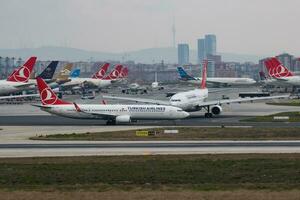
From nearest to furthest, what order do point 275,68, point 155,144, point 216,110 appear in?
point 155,144 → point 216,110 → point 275,68

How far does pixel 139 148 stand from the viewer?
56.2 metres

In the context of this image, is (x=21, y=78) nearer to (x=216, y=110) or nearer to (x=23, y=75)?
(x=23, y=75)

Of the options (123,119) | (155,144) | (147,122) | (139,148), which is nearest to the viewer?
(139,148)

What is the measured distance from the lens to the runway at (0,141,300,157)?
52.6m

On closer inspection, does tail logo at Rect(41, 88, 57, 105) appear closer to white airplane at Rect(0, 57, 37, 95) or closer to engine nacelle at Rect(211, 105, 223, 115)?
engine nacelle at Rect(211, 105, 223, 115)

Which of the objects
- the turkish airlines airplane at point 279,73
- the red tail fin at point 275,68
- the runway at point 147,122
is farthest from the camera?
the turkish airlines airplane at point 279,73

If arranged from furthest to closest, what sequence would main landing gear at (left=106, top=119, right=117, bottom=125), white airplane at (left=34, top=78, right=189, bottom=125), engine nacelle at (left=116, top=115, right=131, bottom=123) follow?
main landing gear at (left=106, top=119, right=117, bottom=125) < white airplane at (left=34, top=78, right=189, bottom=125) < engine nacelle at (left=116, top=115, right=131, bottom=123)

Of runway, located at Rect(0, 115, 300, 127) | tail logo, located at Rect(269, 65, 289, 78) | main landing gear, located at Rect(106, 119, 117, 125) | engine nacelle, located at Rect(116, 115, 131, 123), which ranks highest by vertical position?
tail logo, located at Rect(269, 65, 289, 78)

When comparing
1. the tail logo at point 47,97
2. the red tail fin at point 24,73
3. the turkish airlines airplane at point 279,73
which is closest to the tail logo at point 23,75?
the red tail fin at point 24,73

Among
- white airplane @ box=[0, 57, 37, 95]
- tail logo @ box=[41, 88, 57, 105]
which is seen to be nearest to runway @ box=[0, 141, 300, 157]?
tail logo @ box=[41, 88, 57, 105]

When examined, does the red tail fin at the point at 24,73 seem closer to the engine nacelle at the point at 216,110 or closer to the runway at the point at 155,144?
the engine nacelle at the point at 216,110

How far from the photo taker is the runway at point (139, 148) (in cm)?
5262

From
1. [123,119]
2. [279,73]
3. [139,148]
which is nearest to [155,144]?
[139,148]

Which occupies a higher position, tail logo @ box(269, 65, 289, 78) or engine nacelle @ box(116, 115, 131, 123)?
tail logo @ box(269, 65, 289, 78)
